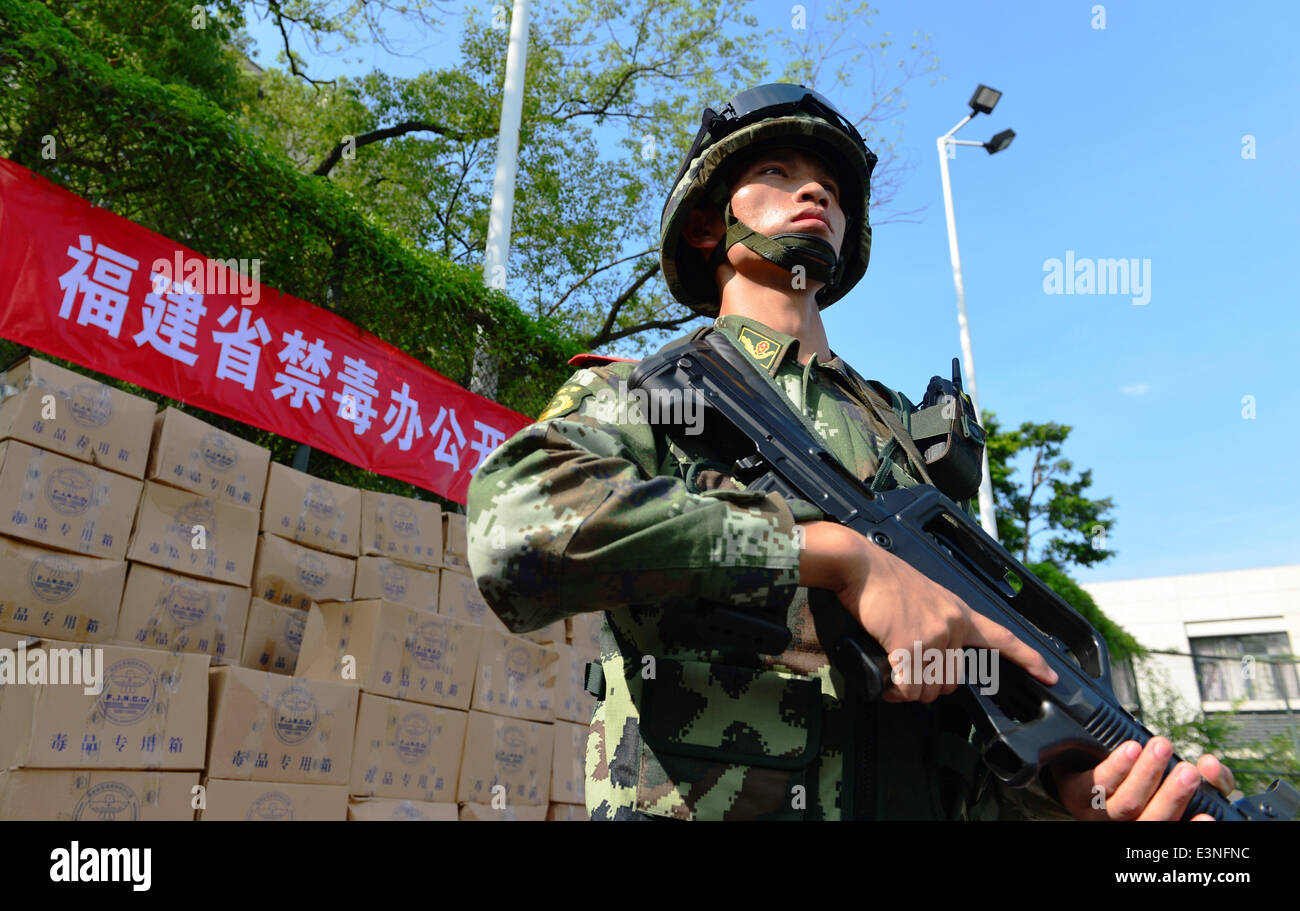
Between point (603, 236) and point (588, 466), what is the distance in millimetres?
10526

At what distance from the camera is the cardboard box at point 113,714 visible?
2.48 meters

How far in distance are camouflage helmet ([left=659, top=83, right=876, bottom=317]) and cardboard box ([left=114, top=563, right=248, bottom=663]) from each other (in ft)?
7.97

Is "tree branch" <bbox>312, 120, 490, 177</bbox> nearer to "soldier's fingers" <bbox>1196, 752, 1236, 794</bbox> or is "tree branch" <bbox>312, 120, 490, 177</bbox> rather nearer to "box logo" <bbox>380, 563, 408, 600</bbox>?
"box logo" <bbox>380, 563, 408, 600</bbox>

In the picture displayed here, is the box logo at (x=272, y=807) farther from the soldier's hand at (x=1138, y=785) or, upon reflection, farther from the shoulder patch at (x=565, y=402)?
the soldier's hand at (x=1138, y=785)

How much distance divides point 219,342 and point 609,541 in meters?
3.80

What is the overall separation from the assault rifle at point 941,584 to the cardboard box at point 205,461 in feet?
9.06

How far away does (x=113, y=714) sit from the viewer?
8.76 feet

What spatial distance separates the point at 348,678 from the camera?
344 centimetres

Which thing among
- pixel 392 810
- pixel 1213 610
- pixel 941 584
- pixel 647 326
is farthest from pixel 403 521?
pixel 1213 610

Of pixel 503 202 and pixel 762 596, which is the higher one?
pixel 503 202

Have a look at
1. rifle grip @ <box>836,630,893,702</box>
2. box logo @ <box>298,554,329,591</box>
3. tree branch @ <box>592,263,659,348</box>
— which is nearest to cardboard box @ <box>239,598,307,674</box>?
box logo @ <box>298,554,329,591</box>

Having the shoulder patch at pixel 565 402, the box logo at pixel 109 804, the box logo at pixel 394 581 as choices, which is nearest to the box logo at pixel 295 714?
A: the box logo at pixel 109 804
